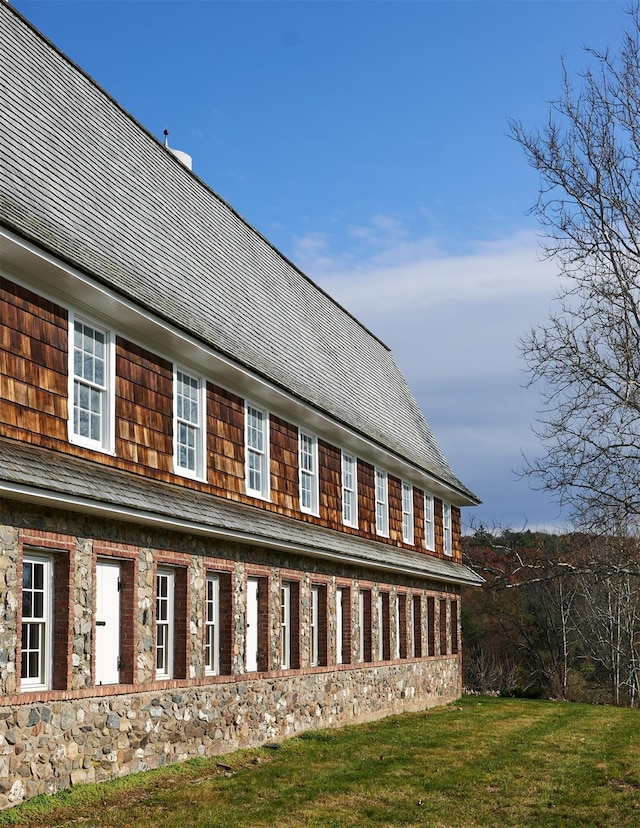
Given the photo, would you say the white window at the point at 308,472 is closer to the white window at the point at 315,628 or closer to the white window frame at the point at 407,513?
the white window at the point at 315,628

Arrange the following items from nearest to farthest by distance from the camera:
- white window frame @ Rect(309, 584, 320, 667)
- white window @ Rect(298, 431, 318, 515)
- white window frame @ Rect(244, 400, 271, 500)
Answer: white window frame @ Rect(244, 400, 271, 500) < white window frame @ Rect(309, 584, 320, 667) < white window @ Rect(298, 431, 318, 515)

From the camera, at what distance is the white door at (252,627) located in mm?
17984

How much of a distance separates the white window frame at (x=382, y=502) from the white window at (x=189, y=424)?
10063 mm

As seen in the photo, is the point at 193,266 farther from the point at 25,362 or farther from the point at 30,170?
the point at 25,362

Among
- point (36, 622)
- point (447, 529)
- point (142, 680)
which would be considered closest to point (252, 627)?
point (142, 680)

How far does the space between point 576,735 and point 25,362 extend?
14.5m

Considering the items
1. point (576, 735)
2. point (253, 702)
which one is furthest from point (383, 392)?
point (253, 702)

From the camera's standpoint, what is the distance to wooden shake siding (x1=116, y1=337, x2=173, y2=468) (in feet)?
47.9

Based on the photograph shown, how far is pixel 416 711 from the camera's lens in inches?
1050

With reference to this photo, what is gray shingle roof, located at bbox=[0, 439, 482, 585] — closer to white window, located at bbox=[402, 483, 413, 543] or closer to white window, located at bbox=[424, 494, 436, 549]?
white window, located at bbox=[402, 483, 413, 543]

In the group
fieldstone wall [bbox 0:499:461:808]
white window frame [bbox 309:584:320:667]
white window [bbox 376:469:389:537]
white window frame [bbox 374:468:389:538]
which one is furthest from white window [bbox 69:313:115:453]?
white window [bbox 376:469:389:537]

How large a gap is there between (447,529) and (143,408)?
63.9 ft

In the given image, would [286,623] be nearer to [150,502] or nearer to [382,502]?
[150,502]

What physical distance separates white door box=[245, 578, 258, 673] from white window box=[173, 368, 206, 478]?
256 centimetres
